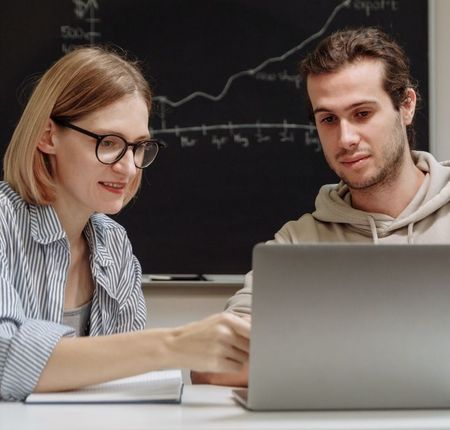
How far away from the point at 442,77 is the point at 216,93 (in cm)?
77

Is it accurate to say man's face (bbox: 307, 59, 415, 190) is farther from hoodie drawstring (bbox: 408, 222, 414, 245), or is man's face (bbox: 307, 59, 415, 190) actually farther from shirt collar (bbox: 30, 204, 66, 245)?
shirt collar (bbox: 30, 204, 66, 245)

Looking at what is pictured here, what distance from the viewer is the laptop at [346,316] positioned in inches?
39.6

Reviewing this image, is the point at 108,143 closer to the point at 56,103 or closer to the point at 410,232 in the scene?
the point at 56,103

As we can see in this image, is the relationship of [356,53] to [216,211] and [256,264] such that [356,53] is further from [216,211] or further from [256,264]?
[256,264]

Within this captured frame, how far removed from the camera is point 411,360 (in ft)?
3.43

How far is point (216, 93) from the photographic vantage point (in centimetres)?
258

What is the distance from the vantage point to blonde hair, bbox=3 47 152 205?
5.05 ft

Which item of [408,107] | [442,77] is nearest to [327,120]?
[408,107]

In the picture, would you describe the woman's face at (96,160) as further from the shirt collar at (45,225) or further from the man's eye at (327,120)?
the man's eye at (327,120)

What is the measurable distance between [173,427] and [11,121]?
1.81 meters

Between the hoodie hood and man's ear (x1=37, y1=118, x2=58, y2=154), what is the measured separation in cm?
72

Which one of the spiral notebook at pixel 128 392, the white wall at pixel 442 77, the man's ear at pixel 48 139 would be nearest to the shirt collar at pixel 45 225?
the man's ear at pixel 48 139

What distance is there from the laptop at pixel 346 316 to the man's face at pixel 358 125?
849 millimetres

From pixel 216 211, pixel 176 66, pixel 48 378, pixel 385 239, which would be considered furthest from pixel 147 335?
pixel 176 66
